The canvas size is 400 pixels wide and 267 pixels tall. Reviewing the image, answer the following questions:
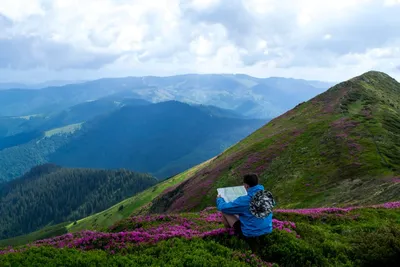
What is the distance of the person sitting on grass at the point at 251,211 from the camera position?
628 inches

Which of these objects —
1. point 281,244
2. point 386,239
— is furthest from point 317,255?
point 386,239

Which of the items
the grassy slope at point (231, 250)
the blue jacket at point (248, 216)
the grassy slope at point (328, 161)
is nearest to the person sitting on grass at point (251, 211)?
the blue jacket at point (248, 216)

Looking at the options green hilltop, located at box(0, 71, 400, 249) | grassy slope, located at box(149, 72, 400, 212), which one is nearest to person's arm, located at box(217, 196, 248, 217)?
green hilltop, located at box(0, 71, 400, 249)

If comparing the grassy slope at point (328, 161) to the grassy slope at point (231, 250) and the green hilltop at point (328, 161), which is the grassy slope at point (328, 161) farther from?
the grassy slope at point (231, 250)

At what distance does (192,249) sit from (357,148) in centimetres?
4781

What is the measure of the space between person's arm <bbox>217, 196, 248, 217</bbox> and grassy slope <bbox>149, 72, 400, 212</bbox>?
86.3 ft

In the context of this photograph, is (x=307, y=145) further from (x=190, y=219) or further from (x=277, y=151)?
(x=190, y=219)

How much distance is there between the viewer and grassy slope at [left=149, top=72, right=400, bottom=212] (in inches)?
1724

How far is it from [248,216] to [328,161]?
43593 mm

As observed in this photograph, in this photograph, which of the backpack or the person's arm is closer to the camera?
the backpack

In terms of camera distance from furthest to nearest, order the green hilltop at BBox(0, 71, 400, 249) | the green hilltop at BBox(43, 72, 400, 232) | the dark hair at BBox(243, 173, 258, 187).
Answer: the green hilltop at BBox(43, 72, 400, 232) < the green hilltop at BBox(0, 71, 400, 249) < the dark hair at BBox(243, 173, 258, 187)

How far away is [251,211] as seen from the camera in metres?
16.0

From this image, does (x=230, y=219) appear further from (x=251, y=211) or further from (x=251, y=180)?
(x=251, y=180)

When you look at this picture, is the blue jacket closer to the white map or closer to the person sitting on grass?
the person sitting on grass
